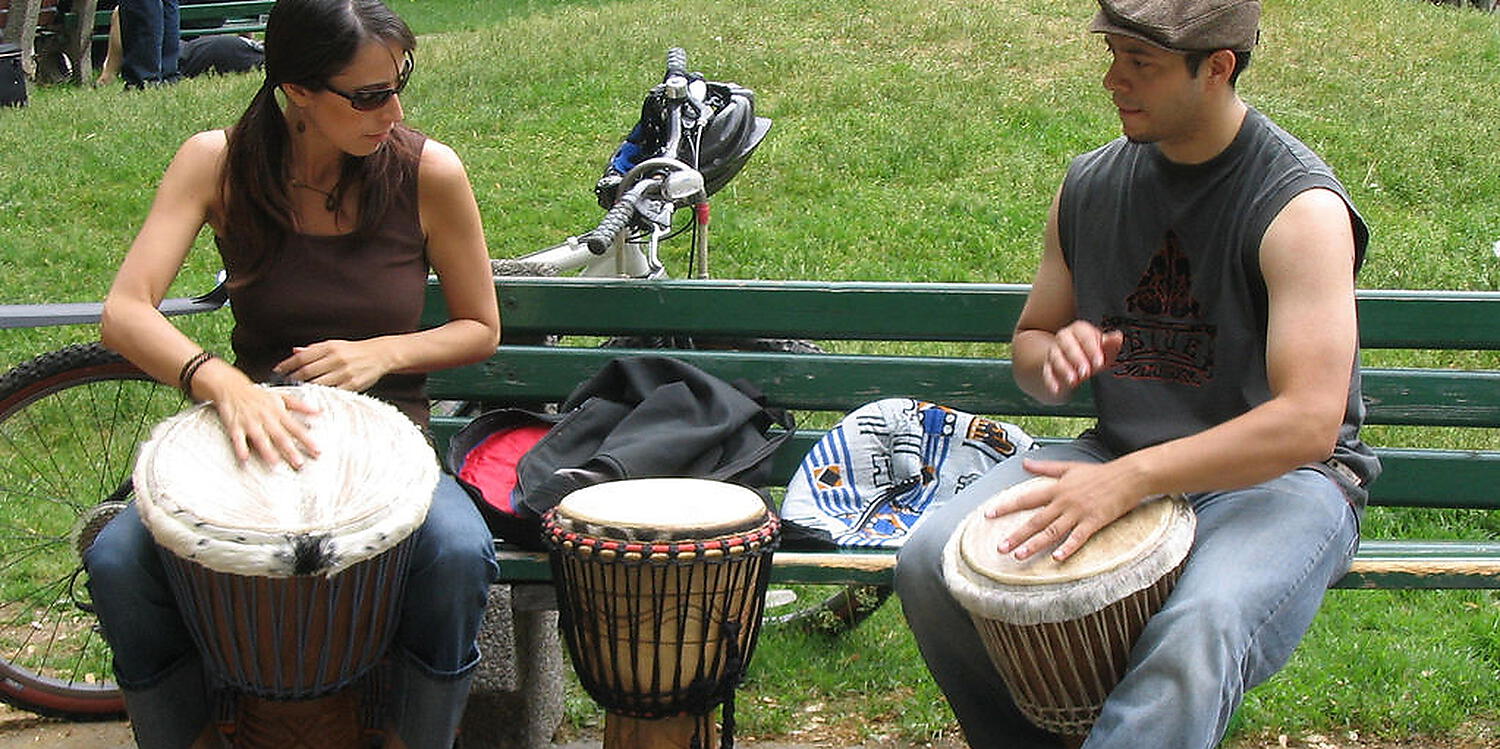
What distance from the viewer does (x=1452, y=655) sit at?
4.16 meters

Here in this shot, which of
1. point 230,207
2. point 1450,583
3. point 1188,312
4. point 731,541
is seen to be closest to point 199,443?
point 230,207

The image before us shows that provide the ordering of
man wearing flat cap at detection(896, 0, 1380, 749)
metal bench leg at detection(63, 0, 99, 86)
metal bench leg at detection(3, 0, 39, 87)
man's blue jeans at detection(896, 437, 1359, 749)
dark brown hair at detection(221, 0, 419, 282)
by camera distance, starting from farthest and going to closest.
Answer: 1. metal bench leg at detection(63, 0, 99, 86)
2. metal bench leg at detection(3, 0, 39, 87)
3. dark brown hair at detection(221, 0, 419, 282)
4. man wearing flat cap at detection(896, 0, 1380, 749)
5. man's blue jeans at detection(896, 437, 1359, 749)

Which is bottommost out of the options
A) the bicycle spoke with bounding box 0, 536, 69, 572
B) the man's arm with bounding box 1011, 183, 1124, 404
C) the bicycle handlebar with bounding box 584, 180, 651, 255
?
the bicycle spoke with bounding box 0, 536, 69, 572

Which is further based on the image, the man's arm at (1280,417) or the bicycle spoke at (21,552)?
the bicycle spoke at (21,552)

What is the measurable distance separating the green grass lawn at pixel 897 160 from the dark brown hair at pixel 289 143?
1.41m

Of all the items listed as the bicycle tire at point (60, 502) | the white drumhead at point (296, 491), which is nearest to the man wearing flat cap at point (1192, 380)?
the white drumhead at point (296, 491)

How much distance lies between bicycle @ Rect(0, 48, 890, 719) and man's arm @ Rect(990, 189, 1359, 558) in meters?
1.30

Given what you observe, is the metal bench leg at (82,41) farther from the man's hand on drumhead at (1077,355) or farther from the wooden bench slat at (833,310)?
the man's hand on drumhead at (1077,355)

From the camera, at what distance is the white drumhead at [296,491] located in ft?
8.85

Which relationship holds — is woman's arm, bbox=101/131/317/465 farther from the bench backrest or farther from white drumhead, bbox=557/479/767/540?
the bench backrest

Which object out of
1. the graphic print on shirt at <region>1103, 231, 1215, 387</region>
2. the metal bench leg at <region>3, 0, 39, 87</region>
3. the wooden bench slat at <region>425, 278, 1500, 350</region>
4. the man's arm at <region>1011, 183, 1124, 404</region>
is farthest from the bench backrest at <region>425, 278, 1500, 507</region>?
the metal bench leg at <region>3, 0, 39, 87</region>

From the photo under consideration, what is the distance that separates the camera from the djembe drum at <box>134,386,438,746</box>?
2.71 meters

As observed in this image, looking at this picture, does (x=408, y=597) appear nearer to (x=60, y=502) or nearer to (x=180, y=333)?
(x=180, y=333)

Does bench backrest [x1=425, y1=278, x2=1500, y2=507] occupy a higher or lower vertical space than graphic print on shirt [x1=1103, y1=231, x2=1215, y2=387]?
lower
